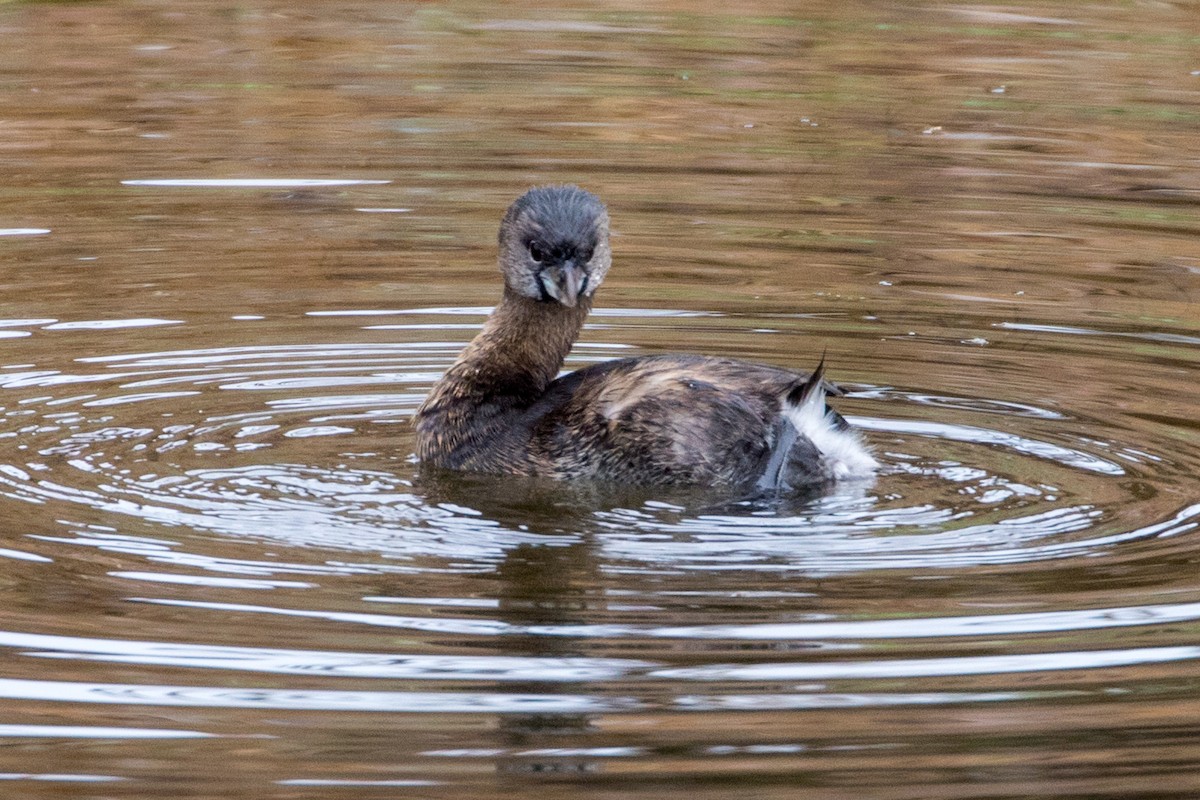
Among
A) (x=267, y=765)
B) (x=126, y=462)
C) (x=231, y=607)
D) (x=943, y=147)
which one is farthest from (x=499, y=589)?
(x=943, y=147)

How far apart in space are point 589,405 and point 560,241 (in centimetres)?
53

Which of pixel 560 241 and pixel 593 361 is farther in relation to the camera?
pixel 593 361

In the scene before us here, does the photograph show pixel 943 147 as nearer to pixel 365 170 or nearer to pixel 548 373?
pixel 365 170

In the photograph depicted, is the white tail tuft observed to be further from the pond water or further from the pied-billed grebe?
the pond water

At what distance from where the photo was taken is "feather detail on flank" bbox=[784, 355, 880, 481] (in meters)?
6.39

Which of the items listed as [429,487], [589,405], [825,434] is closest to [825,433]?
[825,434]

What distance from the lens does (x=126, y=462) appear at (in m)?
6.43

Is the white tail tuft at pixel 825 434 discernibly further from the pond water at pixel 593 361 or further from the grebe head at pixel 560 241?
the grebe head at pixel 560 241

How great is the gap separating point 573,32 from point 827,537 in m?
9.41

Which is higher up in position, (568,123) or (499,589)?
(568,123)

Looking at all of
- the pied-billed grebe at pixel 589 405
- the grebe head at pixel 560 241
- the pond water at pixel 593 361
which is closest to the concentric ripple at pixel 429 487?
the pond water at pixel 593 361

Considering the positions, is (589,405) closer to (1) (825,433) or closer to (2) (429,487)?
(2) (429,487)

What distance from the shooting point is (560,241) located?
661 centimetres

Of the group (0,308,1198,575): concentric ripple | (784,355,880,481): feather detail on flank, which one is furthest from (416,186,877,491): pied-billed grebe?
(0,308,1198,575): concentric ripple
